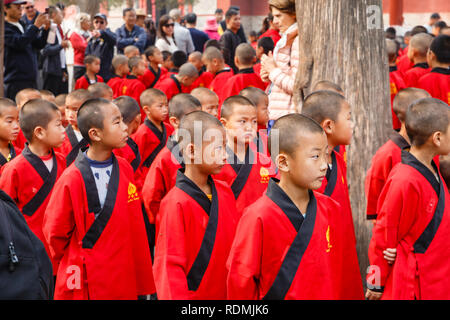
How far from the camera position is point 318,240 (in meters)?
3.14

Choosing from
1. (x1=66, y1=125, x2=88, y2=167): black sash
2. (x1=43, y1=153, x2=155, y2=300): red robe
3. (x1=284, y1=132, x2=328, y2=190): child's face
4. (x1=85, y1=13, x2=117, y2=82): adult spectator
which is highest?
(x1=85, y1=13, x2=117, y2=82): adult spectator

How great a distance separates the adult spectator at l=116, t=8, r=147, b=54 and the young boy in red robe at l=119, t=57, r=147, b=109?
7.93 feet

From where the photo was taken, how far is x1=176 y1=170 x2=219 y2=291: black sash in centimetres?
344

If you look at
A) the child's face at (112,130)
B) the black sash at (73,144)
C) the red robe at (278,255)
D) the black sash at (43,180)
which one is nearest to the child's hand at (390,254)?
the red robe at (278,255)

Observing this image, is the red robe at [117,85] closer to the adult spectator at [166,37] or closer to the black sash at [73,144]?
the adult spectator at [166,37]

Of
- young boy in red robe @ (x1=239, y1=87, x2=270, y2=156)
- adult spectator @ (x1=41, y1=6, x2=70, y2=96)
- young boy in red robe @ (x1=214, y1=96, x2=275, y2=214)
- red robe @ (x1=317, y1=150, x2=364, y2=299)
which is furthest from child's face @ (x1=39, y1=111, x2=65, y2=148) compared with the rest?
adult spectator @ (x1=41, y1=6, x2=70, y2=96)

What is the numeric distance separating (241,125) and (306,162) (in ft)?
5.11

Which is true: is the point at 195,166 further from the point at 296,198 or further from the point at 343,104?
the point at 343,104

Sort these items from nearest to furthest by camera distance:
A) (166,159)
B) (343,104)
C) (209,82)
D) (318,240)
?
(318,240)
(343,104)
(166,159)
(209,82)

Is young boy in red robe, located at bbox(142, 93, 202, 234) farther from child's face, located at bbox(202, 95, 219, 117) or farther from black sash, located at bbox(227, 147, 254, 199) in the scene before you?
child's face, located at bbox(202, 95, 219, 117)

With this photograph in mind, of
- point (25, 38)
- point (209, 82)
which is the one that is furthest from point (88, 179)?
point (209, 82)

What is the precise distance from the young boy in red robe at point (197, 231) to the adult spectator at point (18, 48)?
20.8ft

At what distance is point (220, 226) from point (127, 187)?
2.94ft

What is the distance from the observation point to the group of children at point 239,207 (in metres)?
3.12
